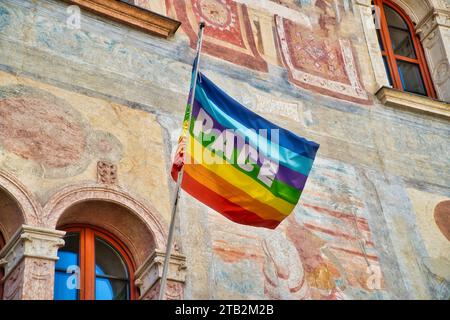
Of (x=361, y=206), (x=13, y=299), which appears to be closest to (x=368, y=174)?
(x=361, y=206)

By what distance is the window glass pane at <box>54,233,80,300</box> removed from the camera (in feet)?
27.9

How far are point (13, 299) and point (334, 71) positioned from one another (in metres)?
5.21

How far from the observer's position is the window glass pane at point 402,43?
1342 centimetres

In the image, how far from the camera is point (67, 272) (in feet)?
28.4

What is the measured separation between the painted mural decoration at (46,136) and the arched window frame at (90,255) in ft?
1.66

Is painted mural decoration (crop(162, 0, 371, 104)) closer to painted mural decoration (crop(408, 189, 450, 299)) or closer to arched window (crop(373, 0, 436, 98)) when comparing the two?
arched window (crop(373, 0, 436, 98))

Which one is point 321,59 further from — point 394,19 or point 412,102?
point 394,19

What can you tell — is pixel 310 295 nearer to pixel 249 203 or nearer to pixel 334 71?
pixel 249 203

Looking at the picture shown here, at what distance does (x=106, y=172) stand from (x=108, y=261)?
757 millimetres

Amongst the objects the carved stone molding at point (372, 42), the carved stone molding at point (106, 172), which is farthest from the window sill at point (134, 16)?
the carved stone molding at point (372, 42)

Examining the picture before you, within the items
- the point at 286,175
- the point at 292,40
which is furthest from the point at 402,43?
the point at 286,175

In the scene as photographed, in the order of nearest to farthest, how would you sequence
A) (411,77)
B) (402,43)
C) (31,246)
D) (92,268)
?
(31,246)
(92,268)
(411,77)
(402,43)

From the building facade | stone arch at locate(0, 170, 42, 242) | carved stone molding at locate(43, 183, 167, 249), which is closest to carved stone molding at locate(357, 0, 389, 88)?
the building facade

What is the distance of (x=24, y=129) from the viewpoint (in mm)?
8977
